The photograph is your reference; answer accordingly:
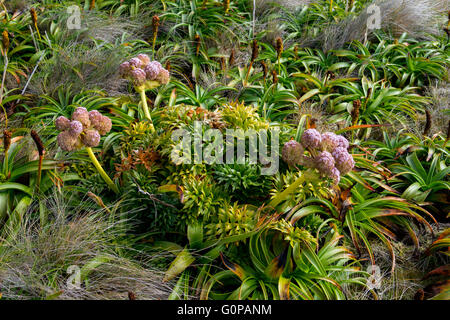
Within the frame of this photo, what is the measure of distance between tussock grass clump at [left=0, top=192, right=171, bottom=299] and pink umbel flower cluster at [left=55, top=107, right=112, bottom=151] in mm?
447

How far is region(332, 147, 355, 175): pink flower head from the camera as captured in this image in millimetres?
1986

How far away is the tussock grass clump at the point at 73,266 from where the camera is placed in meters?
2.03

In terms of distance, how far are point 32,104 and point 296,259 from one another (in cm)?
287

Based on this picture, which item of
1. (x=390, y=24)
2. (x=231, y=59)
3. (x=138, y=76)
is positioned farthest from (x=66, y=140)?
(x=390, y=24)

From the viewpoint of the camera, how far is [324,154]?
1.94m

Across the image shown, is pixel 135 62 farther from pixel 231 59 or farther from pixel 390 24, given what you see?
pixel 390 24

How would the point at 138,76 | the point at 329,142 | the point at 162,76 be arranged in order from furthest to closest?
the point at 162,76 < the point at 138,76 < the point at 329,142

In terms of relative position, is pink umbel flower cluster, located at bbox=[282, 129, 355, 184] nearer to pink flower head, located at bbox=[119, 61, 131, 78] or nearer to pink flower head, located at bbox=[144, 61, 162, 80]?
pink flower head, located at bbox=[144, 61, 162, 80]

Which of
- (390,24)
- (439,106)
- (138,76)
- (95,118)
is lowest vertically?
(439,106)

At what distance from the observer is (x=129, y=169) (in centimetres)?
251

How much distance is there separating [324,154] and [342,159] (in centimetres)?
11

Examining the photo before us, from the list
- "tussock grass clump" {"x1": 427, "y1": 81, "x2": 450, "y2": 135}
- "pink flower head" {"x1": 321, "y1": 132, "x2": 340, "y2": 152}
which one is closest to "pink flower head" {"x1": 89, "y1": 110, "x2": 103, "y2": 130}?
"pink flower head" {"x1": 321, "y1": 132, "x2": 340, "y2": 152}

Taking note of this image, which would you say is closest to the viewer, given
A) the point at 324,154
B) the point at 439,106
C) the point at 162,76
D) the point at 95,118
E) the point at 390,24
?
the point at 324,154
